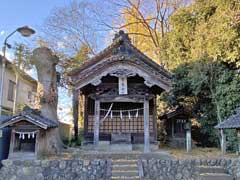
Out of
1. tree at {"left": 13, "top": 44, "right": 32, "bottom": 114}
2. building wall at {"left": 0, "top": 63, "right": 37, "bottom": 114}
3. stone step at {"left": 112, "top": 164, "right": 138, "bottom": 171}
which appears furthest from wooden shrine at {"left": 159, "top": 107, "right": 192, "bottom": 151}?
tree at {"left": 13, "top": 44, "right": 32, "bottom": 114}

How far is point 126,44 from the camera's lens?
12.8m

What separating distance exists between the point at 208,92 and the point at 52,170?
1055cm

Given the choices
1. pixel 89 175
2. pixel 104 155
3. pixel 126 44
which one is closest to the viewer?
pixel 89 175

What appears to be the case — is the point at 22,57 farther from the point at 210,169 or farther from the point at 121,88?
the point at 210,169

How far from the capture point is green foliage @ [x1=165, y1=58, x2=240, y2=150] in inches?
508

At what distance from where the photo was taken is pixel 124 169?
916cm

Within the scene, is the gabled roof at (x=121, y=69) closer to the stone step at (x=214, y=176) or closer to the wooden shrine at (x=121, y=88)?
the wooden shrine at (x=121, y=88)

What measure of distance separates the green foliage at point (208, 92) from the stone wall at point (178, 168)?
3423 mm

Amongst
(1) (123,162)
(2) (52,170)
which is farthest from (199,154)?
(2) (52,170)

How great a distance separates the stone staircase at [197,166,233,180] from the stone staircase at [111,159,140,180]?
2574 mm

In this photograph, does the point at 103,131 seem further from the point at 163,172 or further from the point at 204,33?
the point at 204,33

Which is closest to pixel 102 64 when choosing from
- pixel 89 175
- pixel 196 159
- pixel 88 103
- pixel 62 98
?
pixel 88 103

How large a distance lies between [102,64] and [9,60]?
10.4m

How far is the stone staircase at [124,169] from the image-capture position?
8.69 metres
